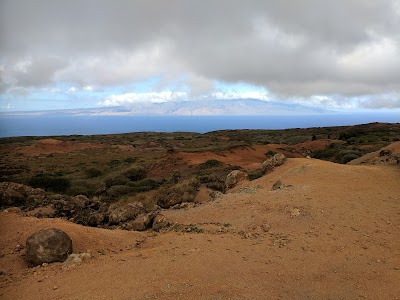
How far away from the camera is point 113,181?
2205 centimetres

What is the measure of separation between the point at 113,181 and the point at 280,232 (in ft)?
52.2

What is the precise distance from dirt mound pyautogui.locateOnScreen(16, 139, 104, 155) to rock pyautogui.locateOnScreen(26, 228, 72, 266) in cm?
4653

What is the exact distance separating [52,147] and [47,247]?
5181cm

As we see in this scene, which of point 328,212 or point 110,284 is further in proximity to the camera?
point 328,212

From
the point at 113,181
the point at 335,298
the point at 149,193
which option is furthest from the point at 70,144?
the point at 335,298

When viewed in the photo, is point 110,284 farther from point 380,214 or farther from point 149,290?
point 380,214

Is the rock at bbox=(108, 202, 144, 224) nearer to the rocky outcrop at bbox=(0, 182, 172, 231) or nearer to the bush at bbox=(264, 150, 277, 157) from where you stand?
the rocky outcrop at bbox=(0, 182, 172, 231)

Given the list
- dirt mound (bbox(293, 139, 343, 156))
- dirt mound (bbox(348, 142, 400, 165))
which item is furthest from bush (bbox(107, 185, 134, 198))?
dirt mound (bbox(293, 139, 343, 156))

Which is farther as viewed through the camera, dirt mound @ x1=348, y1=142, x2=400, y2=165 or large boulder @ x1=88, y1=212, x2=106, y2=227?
dirt mound @ x1=348, y1=142, x2=400, y2=165

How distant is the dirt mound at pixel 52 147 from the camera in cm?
4938

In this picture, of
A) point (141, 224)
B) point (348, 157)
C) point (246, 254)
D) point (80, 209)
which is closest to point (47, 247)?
point (141, 224)

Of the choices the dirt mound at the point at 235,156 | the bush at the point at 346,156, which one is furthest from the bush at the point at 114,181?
the bush at the point at 346,156

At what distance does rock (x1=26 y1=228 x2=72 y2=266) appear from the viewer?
6797 mm

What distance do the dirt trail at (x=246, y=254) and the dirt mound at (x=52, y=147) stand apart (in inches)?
1797
